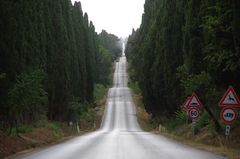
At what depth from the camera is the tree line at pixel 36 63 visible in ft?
74.1

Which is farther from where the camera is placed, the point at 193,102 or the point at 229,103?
the point at 193,102

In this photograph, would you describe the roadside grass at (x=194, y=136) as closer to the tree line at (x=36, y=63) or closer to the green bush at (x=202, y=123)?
the green bush at (x=202, y=123)

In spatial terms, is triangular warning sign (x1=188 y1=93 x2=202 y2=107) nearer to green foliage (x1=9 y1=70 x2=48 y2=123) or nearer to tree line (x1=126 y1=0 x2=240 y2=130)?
tree line (x1=126 y1=0 x2=240 y2=130)

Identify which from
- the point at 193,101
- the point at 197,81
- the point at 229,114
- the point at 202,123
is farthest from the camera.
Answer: the point at 202,123

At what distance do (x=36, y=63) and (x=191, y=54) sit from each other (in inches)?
453

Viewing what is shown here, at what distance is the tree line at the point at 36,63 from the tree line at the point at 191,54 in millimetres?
8180

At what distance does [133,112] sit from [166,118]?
87.4ft

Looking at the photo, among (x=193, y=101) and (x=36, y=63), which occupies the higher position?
(x=36, y=63)

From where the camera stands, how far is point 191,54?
85.9ft

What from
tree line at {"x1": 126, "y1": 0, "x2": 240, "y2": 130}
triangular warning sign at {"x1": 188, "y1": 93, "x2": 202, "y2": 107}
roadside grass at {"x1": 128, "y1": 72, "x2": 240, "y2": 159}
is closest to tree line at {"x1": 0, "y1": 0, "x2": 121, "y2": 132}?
triangular warning sign at {"x1": 188, "y1": 93, "x2": 202, "y2": 107}

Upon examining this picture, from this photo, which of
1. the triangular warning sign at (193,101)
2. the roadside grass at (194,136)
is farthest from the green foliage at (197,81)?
the roadside grass at (194,136)

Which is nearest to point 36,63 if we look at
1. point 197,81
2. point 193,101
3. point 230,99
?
point 193,101

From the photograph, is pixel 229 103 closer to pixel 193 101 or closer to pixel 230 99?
pixel 230 99

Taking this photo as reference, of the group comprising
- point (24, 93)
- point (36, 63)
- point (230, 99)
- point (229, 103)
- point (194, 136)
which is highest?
point (36, 63)
